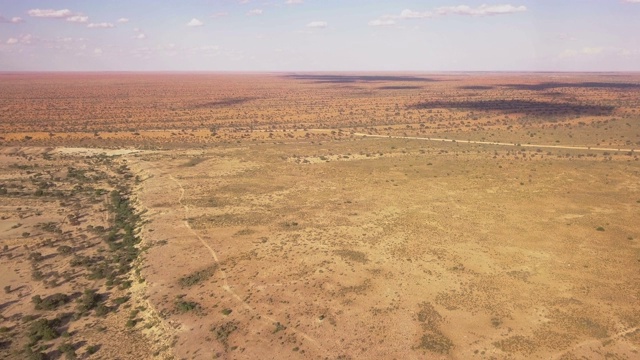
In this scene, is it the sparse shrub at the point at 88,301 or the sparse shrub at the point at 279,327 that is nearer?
the sparse shrub at the point at 279,327

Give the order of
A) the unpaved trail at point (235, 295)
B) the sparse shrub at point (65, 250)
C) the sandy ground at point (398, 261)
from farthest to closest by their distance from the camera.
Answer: the sparse shrub at point (65, 250) < the sandy ground at point (398, 261) < the unpaved trail at point (235, 295)

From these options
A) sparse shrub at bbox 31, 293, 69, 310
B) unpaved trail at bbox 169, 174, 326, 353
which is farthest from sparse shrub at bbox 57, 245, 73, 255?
unpaved trail at bbox 169, 174, 326, 353

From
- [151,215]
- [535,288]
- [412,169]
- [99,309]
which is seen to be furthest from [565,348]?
[412,169]

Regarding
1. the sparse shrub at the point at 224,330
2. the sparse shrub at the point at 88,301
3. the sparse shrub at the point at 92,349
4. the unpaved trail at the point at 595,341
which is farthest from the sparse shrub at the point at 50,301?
the unpaved trail at the point at 595,341

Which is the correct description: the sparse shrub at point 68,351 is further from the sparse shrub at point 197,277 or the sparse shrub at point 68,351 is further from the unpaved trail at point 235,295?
the unpaved trail at point 235,295

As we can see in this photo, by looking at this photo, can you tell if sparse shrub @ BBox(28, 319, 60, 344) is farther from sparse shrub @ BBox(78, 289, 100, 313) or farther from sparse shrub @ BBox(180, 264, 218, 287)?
sparse shrub @ BBox(180, 264, 218, 287)

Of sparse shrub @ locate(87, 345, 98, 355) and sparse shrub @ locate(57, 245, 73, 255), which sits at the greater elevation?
sparse shrub @ locate(57, 245, 73, 255)

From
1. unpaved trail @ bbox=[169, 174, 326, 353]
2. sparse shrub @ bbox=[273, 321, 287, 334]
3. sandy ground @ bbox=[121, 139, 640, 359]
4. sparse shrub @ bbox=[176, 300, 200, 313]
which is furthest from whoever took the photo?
sparse shrub @ bbox=[176, 300, 200, 313]

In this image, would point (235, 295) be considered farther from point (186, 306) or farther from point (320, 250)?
point (320, 250)

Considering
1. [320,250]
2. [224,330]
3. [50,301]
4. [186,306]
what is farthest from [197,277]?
[320,250]

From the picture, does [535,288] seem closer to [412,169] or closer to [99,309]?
[99,309]
